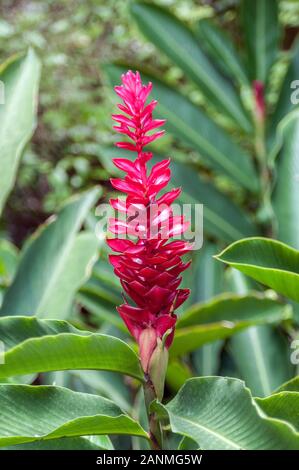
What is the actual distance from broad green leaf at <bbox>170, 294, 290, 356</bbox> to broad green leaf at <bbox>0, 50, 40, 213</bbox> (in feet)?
1.36

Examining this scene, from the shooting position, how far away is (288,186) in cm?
134

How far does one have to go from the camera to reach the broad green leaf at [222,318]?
1.26 m

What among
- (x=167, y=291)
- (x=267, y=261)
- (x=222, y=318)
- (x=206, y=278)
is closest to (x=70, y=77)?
(x=206, y=278)

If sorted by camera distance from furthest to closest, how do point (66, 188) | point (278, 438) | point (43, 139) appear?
point (43, 139), point (66, 188), point (278, 438)

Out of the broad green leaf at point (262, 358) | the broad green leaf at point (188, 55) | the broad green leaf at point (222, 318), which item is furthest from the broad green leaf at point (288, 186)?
the broad green leaf at point (188, 55)

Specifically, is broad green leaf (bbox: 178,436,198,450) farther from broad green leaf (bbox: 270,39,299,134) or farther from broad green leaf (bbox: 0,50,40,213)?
broad green leaf (bbox: 270,39,299,134)

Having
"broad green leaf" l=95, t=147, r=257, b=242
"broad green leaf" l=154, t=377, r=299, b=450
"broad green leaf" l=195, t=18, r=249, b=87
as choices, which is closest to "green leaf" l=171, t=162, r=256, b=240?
"broad green leaf" l=95, t=147, r=257, b=242

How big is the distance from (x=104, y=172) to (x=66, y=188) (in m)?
0.28

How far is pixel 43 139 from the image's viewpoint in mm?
3660

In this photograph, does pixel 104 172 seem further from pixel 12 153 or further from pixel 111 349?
pixel 111 349

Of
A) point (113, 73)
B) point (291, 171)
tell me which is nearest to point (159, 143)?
point (113, 73)

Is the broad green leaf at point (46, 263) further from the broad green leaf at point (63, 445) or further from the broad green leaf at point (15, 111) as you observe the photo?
the broad green leaf at point (63, 445)

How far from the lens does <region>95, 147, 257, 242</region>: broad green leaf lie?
1.82 meters

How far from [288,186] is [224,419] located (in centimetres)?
70
